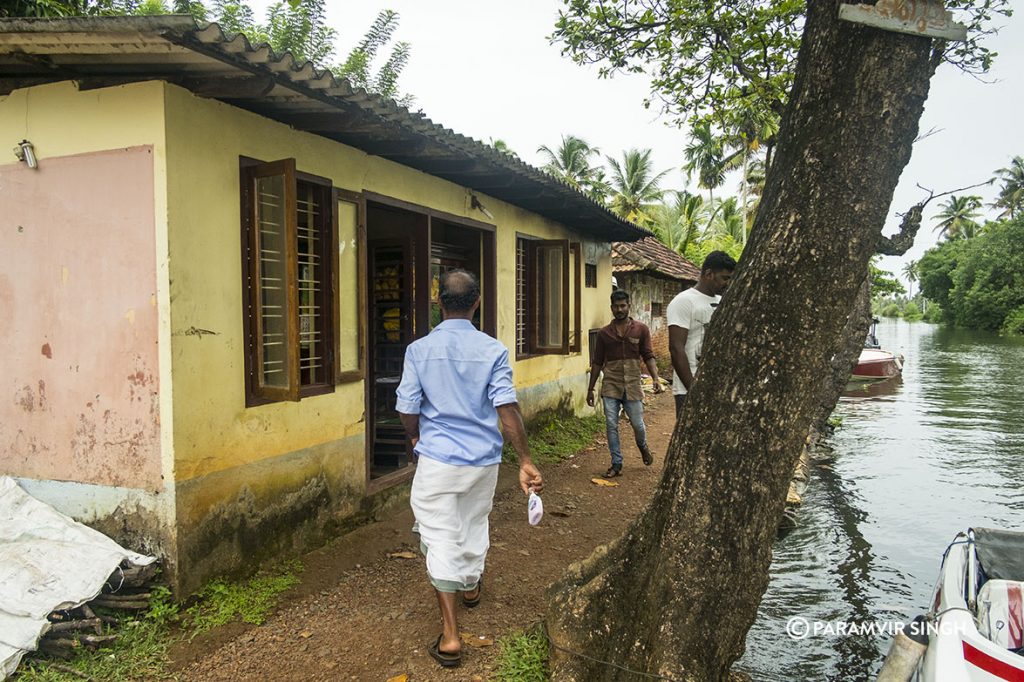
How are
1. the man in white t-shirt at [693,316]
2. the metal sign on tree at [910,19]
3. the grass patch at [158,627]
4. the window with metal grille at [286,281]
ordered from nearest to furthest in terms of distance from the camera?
the metal sign on tree at [910,19] → the grass patch at [158,627] → the window with metal grille at [286,281] → the man in white t-shirt at [693,316]

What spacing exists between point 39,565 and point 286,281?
2001 mm

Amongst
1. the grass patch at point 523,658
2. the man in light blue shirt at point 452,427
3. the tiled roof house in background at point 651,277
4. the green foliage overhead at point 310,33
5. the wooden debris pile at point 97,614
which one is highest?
the green foliage overhead at point 310,33

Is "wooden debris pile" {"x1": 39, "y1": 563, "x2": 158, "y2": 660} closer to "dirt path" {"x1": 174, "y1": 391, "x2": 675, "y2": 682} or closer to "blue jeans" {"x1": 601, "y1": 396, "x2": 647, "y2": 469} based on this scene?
"dirt path" {"x1": 174, "y1": 391, "x2": 675, "y2": 682}

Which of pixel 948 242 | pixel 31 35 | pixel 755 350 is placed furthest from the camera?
pixel 948 242

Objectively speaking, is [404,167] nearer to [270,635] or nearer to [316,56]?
[270,635]

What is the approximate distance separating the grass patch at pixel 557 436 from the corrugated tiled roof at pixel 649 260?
4.59 meters

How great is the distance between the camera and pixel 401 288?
24.2ft

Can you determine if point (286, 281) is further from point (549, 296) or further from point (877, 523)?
point (877, 523)

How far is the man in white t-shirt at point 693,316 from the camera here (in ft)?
16.2

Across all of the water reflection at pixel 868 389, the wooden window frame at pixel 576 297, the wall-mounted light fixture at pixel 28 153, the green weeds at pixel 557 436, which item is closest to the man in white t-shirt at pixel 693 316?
the green weeds at pixel 557 436

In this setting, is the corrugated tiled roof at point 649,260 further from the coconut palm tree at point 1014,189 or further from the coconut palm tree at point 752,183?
the coconut palm tree at point 1014,189

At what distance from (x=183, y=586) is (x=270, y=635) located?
0.59m

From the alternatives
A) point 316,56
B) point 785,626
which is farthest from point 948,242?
point 785,626

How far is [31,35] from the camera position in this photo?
3.31 metres
